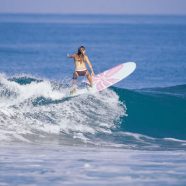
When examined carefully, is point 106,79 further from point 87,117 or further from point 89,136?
point 89,136

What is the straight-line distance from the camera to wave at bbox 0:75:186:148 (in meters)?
19.2

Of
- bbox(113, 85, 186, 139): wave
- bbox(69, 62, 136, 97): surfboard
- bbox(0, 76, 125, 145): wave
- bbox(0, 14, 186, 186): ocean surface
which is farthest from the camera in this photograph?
bbox(69, 62, 136, 97): surfboard

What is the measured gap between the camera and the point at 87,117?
68.3 ft

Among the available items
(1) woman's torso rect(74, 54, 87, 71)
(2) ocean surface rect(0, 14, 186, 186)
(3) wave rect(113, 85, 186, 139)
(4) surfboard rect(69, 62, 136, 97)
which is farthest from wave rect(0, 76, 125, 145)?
(1) woman's torso rect(74, 54, 87, 71)

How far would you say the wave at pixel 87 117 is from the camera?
19.2 metres

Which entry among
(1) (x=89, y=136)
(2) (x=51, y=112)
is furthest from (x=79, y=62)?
(1) (x=89, y=136)

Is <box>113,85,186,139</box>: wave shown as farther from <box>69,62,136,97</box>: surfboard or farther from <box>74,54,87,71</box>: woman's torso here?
<box>74,54,87,71</box>: woman's torso

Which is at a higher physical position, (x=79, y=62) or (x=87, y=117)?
(x=79, y=62)

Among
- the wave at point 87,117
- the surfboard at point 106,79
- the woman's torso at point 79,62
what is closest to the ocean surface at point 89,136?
the wave at point 87,117

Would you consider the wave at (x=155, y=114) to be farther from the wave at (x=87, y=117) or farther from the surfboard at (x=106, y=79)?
the surfboard at (x=106, y=79)

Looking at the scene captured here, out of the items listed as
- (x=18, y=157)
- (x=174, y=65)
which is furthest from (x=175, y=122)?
(x=174, y=65)

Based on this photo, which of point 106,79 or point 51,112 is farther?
point 106,79

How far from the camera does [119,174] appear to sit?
46.8 ft

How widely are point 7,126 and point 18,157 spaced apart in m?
3.65
